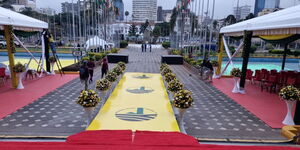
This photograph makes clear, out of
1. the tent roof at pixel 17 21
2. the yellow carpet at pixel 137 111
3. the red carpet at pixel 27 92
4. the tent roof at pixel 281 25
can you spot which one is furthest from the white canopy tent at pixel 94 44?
the tent roof at pixel 281 25

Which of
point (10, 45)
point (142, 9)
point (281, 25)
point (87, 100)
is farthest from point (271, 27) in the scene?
point (142, 9)

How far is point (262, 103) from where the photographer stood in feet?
29.5

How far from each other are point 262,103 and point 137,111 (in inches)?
226

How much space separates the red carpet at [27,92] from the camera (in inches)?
307

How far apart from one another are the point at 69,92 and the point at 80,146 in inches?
275

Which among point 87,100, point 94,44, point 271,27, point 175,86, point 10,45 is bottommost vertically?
point 87,100

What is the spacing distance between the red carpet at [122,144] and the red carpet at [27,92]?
438cm

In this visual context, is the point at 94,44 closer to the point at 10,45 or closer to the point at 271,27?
the point at 10,45

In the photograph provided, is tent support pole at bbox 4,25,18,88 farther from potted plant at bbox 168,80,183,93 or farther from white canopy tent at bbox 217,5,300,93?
white canopy tent at bbox 217,5,300,93

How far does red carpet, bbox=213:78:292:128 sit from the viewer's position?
7211 millimetres

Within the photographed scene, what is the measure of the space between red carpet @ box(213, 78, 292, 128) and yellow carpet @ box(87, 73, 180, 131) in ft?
11.0

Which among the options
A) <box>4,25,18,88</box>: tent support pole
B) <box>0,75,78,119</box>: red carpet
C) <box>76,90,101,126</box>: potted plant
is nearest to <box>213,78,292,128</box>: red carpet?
<box>76,90,101,126</box>: potted plant

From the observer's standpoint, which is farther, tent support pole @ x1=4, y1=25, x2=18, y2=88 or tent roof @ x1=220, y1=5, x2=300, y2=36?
tent support pole @ x1=4, y1=25, x2=18, y2=88

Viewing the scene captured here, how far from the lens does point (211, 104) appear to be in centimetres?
879
